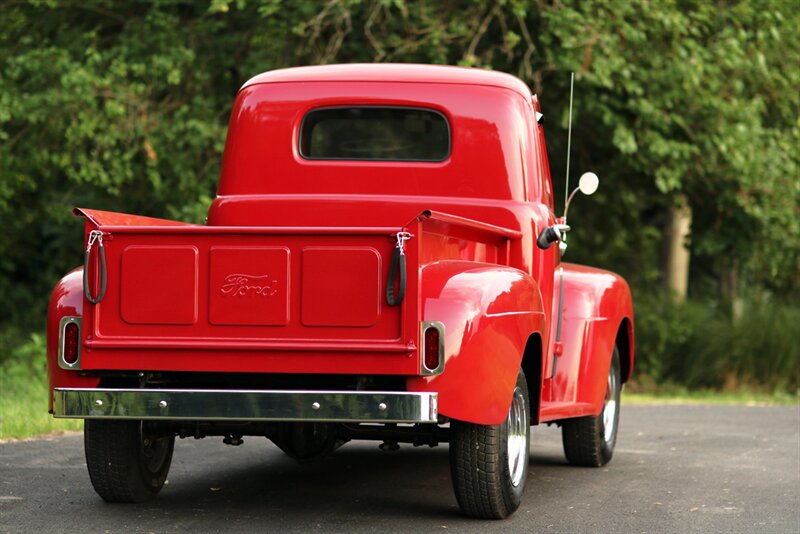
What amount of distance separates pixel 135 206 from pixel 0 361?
4.12 meters

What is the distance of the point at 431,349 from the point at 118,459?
181 cm

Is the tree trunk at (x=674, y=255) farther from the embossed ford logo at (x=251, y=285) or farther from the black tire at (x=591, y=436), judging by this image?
the embossed ford logo at (x=251, y=285)

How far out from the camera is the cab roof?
7.56 meters

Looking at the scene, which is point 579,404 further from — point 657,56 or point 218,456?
point 657,56

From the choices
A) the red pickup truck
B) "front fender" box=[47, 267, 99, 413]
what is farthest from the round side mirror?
"front fender" box=[47, 267, 99, 413]

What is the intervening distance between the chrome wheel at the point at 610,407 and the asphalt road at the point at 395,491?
0.71ft

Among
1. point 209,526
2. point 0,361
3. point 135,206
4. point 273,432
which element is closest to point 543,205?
point 273,432

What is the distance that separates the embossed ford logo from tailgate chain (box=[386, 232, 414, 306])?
0.49 metres

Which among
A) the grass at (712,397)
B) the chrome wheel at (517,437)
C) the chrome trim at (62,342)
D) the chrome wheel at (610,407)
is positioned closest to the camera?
the chrome trim at (62,342)

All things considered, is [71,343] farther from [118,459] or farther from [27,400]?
[27,400]

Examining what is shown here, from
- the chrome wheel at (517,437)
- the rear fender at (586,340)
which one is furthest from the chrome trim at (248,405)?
the rear fender at (586,340)

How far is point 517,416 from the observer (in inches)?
260

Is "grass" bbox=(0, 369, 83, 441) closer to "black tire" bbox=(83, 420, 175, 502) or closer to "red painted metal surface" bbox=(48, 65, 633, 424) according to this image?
"black tire" bbox=(83, 420, 175, 502)

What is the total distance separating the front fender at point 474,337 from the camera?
225 inches
